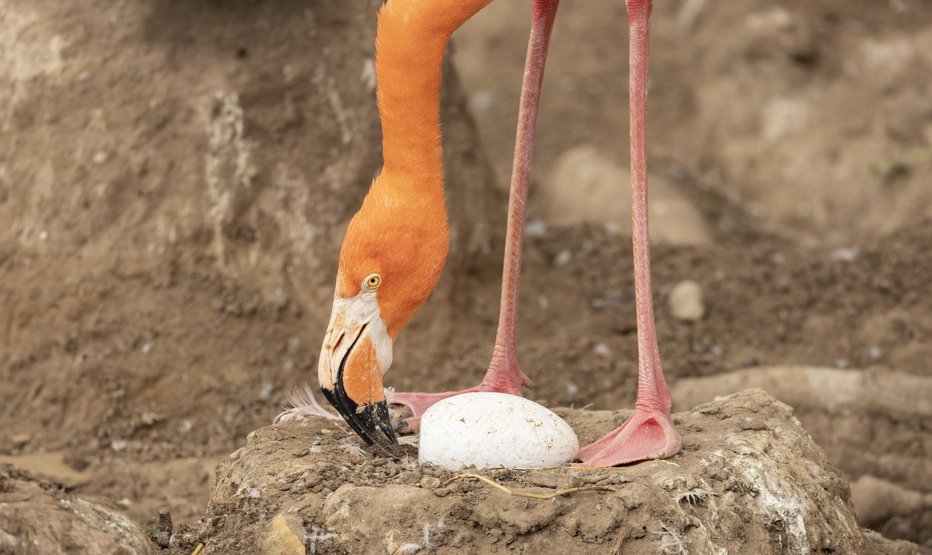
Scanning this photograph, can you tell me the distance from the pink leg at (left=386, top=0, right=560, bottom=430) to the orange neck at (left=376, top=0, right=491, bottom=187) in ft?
2.27

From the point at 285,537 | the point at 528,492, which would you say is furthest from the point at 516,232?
the point at 285,537

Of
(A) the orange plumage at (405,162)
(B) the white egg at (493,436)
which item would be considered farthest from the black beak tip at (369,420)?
(A) the orange plumage at (405,162)

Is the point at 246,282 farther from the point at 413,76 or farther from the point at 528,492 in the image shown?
the point at 528,492

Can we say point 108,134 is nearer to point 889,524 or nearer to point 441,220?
Answer: point 441,220

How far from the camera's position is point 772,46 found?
9.00 meters

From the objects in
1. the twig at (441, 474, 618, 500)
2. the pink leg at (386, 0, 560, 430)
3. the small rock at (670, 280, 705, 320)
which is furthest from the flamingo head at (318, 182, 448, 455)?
the small rock at (670, 280, 705, 320)

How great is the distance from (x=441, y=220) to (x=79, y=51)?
2.78m

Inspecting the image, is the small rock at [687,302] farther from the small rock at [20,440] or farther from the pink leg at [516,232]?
the small rock at [20,440]

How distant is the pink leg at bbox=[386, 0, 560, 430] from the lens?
4.50m

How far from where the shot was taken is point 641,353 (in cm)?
407

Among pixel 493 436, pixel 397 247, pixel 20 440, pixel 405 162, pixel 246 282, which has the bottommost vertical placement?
pixel 20 440

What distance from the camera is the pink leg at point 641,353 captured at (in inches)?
151

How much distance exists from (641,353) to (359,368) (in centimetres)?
97

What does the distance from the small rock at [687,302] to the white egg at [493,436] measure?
2.97 meters
